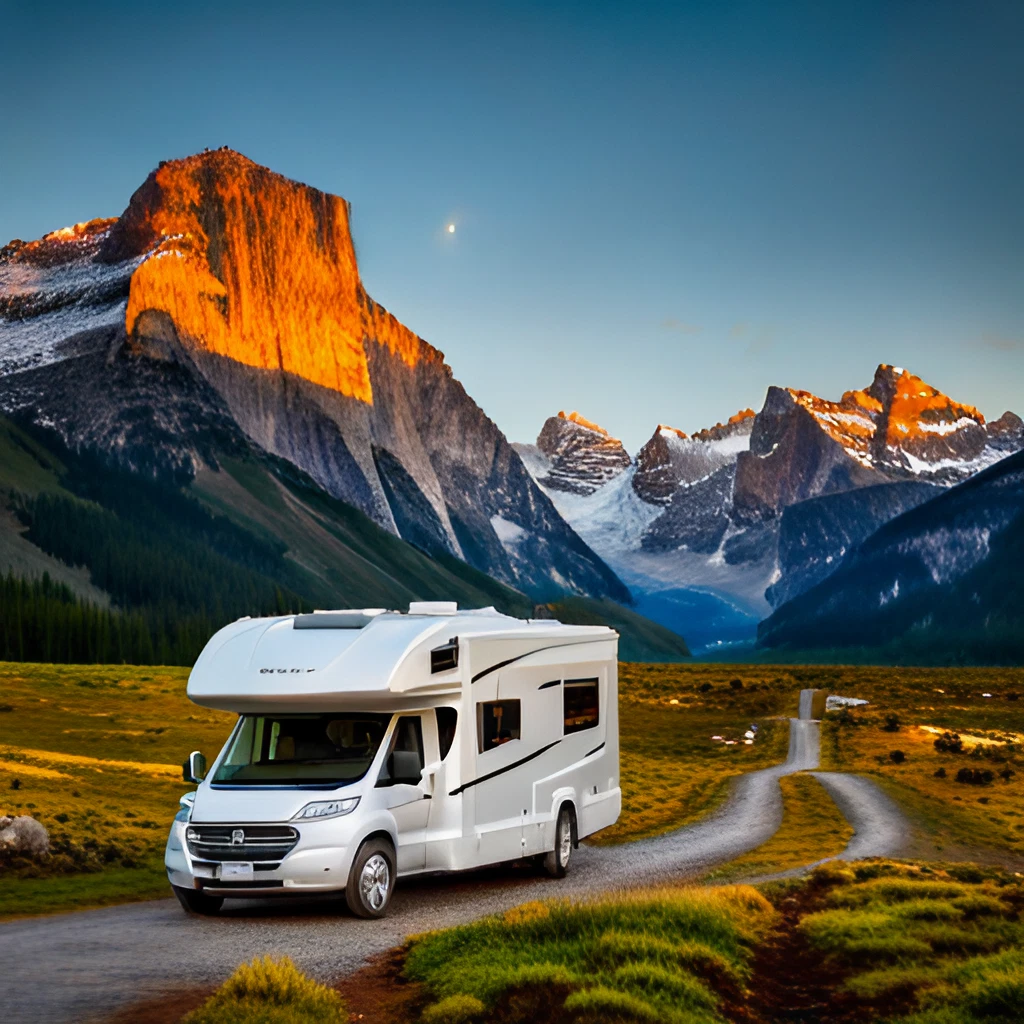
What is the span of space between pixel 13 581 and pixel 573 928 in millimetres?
152077

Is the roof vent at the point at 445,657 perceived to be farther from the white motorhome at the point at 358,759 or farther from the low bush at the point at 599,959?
the low bush at the point at 599,959

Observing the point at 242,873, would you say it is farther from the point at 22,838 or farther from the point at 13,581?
the point at 13,581

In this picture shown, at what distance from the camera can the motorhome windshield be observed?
21.6m

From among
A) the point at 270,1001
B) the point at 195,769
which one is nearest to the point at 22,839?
the point at 195,769

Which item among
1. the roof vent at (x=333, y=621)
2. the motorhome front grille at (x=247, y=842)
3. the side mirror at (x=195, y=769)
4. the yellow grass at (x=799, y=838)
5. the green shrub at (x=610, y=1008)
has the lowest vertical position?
the yellow grass at (x=799, y=838)

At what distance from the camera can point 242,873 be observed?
66.3ft

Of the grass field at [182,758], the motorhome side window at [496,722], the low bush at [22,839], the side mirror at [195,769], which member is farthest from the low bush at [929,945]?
the low bush at [22,839]

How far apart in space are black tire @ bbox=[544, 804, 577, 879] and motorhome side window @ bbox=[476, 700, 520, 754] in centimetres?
288

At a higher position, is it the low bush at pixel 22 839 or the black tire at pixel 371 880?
the black tire at pixel 371 880

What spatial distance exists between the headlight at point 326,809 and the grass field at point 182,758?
7526 millimetres

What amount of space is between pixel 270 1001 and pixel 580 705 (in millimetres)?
15676

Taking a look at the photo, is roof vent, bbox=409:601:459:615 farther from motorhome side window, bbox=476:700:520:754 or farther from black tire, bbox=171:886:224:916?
black tire, bbox=171:886:224:916

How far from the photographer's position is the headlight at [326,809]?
2035 centimetres

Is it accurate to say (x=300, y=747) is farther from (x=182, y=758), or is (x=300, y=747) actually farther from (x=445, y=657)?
(x=182, y=758)
